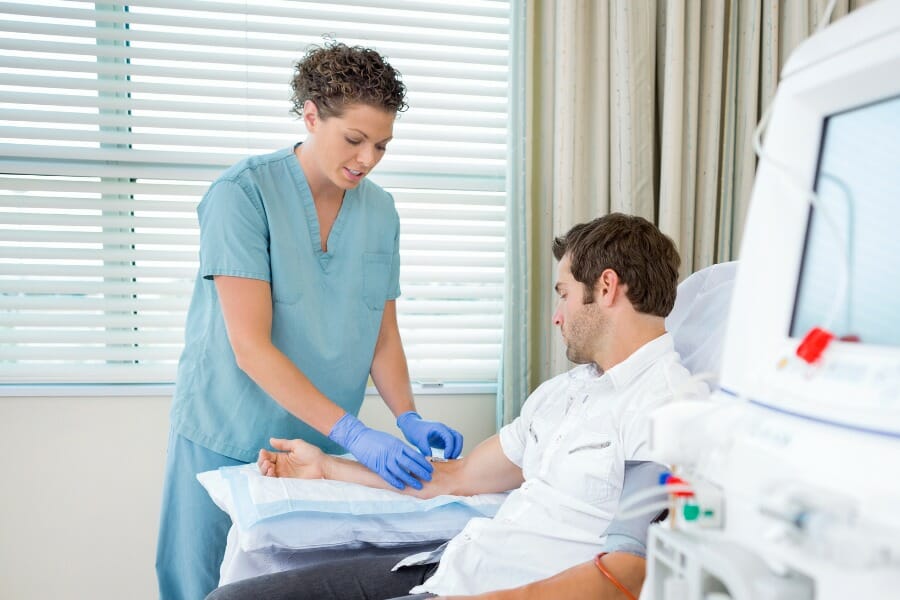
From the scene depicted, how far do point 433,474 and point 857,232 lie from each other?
1255mm

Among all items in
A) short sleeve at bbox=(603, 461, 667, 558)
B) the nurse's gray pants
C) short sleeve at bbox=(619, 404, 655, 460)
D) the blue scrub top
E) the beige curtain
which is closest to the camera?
short sleeve at bbox=(603, 461, 667, 558)

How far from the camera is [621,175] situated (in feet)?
7.09

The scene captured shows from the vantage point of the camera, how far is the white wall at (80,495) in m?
2.21

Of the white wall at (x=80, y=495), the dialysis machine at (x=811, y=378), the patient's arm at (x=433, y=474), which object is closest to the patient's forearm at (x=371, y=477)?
the patient's arm at (x=433, y=474)

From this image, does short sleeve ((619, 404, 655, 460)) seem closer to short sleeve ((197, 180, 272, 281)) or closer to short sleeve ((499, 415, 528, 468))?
short sleeve ((499, 415, 528, 468))

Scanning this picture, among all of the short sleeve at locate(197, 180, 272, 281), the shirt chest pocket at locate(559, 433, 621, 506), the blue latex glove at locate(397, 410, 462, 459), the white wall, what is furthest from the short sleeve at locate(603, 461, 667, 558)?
the white wall

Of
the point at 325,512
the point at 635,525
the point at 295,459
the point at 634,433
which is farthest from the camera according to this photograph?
the point at 295,459

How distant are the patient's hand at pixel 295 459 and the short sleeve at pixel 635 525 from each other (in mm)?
779

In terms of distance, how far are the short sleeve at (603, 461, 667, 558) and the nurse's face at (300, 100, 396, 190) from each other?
2.95 ft

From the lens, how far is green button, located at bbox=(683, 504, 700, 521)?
0.63m

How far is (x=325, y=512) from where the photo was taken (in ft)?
4.85

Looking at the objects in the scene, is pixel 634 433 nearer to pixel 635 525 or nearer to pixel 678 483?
pixel 635 525

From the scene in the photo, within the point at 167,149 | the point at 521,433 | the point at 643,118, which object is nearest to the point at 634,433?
the point at 521,433

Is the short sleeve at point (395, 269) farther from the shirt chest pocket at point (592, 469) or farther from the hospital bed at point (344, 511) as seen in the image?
Result: the shirt chest pocket at point (592, 469)
